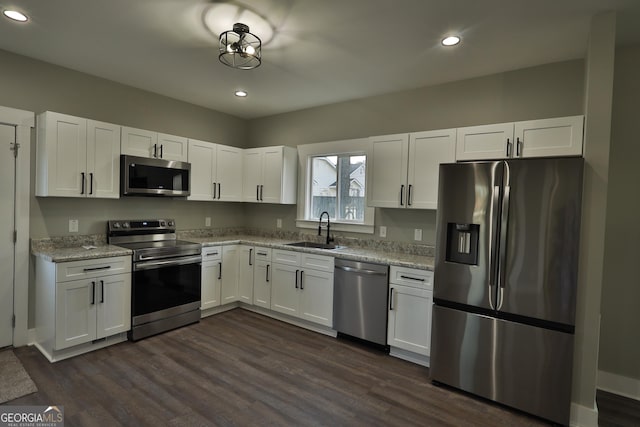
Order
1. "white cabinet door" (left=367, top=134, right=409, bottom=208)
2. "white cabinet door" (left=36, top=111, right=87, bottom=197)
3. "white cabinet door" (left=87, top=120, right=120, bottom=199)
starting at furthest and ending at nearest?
"white cabinet door" (left=367, top=134, right=409, bottom=208) → "white cabinet door" (left=87, top=120, right=120, bottom=199) → "white cabinet door" (left=36, top=111, right=87, bottom=197)

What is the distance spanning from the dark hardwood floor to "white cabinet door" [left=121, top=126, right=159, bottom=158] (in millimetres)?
2037

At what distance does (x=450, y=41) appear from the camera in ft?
8.78

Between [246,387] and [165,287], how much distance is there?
1.61 m

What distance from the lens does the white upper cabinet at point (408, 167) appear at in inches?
128

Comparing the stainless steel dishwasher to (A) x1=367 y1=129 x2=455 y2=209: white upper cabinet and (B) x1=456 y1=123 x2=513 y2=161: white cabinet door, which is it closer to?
(A) x1=367 y1=129 x2=455 y2=209: white upper cabinet

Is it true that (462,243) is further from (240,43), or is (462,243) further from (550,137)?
(240,43)

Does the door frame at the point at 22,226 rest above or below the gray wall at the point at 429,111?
below

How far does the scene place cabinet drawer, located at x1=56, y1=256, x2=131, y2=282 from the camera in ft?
9.70

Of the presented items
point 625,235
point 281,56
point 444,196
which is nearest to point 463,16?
point 444,196

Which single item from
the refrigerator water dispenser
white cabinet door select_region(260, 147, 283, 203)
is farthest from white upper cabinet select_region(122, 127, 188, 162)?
the refrigerator water dispenser

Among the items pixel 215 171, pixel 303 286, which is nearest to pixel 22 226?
pixel 215 171

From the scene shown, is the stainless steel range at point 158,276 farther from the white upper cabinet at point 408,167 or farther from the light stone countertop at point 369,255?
the white upper cabinet at point 408,167

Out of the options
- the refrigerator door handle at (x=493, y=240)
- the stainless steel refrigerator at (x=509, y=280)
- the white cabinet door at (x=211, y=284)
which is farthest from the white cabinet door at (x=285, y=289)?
the refrigerator door handle at (x=493, y=240)

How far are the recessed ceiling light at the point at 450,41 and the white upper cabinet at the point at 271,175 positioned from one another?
2449 mm
